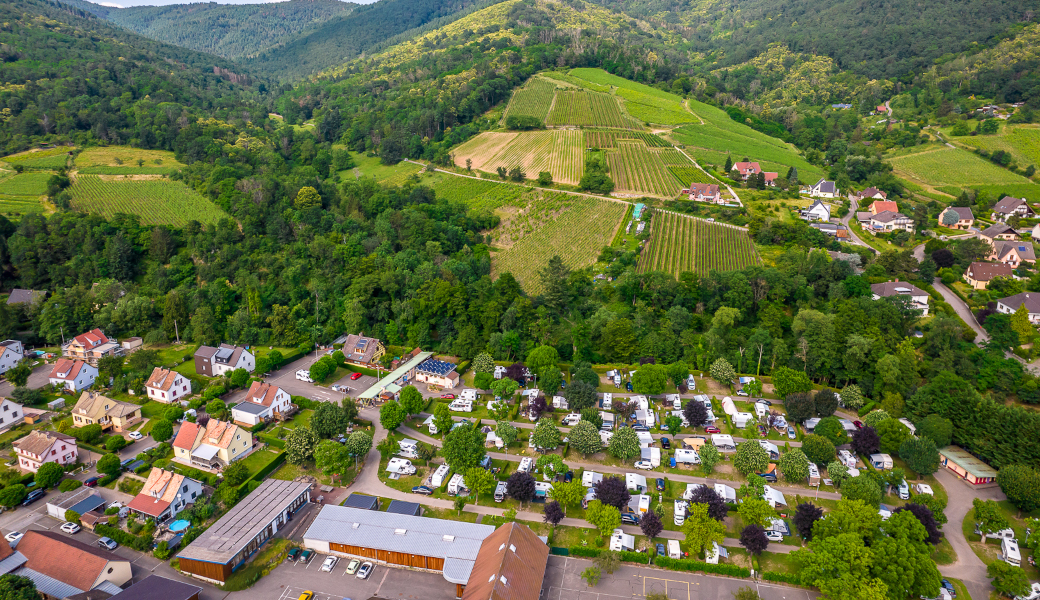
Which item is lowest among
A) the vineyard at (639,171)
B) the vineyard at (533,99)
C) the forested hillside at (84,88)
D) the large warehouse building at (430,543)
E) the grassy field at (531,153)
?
→ the large warehouse building at (430,543)

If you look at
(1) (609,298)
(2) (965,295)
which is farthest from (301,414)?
(2) (965,295)

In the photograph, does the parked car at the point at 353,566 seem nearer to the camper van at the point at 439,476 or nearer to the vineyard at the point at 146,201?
the camper van at the point at 439,476

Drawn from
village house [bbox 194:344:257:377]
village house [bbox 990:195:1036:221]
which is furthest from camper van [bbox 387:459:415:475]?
village house [bbox 990:195:1036:221]

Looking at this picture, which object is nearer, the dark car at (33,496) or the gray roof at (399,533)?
the gray roof at (399,533)

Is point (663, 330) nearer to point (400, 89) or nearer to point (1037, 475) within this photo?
point (1037, 475)

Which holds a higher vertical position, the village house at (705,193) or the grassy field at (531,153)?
the grassy field at (531,153)

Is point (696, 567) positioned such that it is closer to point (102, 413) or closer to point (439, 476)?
point (439, 476)

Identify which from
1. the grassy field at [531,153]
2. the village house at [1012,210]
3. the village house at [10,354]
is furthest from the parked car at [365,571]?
the village house at [1012,210]
